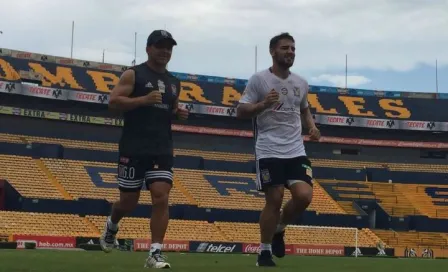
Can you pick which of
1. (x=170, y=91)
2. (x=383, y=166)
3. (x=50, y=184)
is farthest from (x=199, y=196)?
(x=170, y=91)

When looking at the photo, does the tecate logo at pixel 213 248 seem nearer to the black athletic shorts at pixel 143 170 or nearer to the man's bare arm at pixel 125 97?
the black athletic shorts at pixel 143 170

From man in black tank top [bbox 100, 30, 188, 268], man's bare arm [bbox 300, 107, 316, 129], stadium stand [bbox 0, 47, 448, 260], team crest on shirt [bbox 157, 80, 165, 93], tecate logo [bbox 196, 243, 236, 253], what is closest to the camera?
man in black tank top [bbox 100, 30, 188, 268]

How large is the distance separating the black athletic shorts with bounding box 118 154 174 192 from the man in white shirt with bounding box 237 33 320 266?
109 centimetres

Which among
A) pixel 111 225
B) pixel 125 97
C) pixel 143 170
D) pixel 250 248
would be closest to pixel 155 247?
pixel 143 170

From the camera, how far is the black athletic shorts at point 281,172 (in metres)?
7.42

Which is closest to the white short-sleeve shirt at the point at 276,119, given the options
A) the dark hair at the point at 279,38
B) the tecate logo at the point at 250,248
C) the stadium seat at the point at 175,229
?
the dark hair at the point at 279,38

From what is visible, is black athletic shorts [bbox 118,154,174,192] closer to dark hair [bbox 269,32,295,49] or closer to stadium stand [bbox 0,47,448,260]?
dark hair [bbox 269,32,295,49]

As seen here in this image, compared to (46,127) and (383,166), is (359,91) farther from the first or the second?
(46,127)

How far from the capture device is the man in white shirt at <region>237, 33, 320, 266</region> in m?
7.43

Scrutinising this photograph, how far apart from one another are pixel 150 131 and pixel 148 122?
0.10 m

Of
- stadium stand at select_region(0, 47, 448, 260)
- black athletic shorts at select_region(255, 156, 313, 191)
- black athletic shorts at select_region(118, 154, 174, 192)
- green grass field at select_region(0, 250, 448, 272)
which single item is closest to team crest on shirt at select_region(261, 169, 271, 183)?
black athletic shorts at select_region(255, 156, 313, 191)

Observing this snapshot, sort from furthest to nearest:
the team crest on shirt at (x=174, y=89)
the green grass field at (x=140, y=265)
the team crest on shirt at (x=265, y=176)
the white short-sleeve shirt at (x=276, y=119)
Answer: the white short-sleeve shirt at (x=276, y=119) → the team crest on shirt at (x=265, y=176) → the team crest on shirt at (x=174, y=89) → the green grass field at (x=140, y=265)

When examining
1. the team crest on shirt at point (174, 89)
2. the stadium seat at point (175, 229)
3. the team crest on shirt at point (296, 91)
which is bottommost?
the stadium seat at point (175, 229)

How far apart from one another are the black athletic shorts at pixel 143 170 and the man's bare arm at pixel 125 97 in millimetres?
565
